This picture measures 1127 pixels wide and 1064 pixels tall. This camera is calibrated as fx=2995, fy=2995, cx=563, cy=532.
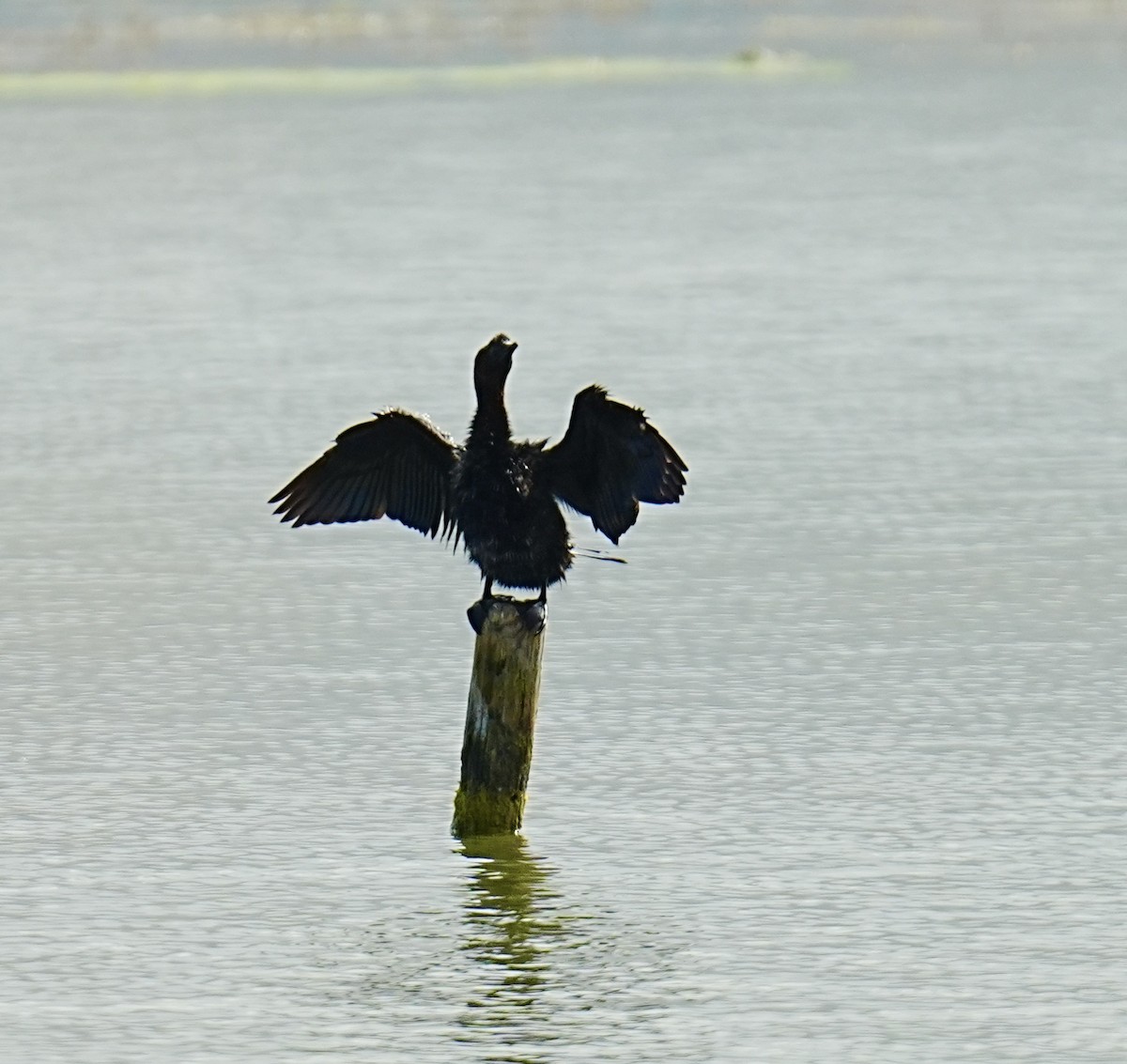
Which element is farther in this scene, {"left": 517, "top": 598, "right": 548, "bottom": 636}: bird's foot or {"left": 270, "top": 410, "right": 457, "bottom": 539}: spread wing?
{"left": 270, "top": 410, "right": 457, "bottom": 539}: spread wing

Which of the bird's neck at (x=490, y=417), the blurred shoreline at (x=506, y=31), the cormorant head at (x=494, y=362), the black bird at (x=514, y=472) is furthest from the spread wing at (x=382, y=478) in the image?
the blurred shoreline at (x=506, y=31)

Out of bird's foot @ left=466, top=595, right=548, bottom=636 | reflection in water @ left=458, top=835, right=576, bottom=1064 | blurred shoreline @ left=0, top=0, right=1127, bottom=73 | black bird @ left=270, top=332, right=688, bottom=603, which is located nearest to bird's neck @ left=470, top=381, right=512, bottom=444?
black bird @ left=270, top=332, right=688, bottom=603

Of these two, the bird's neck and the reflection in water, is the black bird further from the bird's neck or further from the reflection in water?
the reflection in water

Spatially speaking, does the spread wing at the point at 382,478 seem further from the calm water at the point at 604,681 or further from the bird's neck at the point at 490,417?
the calm water at the point at 604,681

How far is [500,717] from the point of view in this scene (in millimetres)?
8328

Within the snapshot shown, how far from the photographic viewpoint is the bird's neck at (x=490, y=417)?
8.22m

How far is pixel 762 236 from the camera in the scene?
24422 mm

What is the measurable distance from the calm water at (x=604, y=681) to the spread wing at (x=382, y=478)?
3.11ft

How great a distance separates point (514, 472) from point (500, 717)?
68 cm

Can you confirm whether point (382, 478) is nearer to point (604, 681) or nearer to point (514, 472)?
point (514, 472)

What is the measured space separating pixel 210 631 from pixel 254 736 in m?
Result: 1.48

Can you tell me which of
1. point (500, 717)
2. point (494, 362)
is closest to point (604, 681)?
point (500, 717)

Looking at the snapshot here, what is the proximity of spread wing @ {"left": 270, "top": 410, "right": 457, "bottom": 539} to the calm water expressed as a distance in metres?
0.95

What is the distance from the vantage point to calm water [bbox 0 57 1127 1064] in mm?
7426
